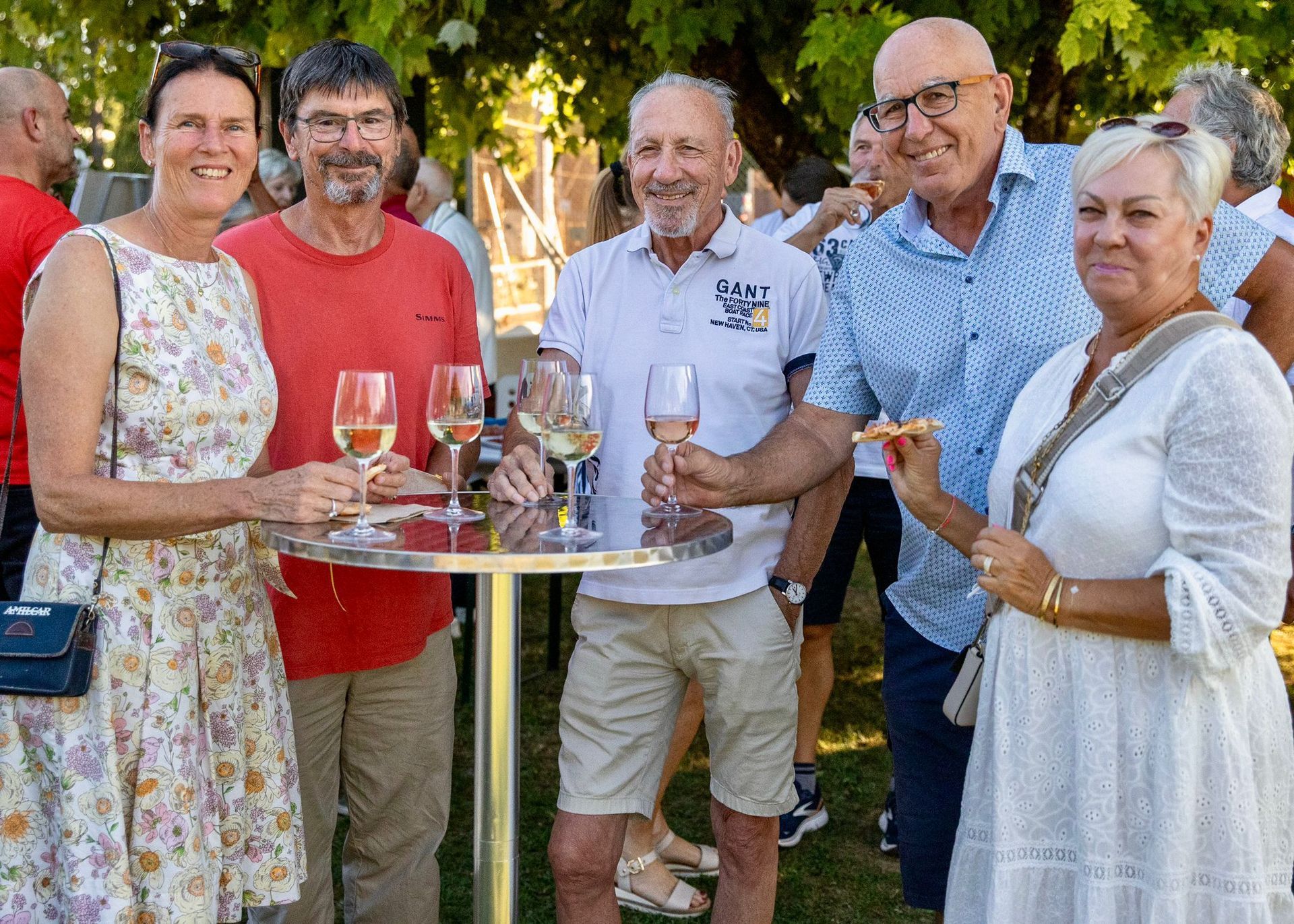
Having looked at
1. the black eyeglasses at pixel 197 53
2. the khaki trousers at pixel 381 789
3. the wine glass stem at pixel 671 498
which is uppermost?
the black eyeglasses at pixel 197 53

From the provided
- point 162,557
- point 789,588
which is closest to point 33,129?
point 162,557

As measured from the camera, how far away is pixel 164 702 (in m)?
2.55

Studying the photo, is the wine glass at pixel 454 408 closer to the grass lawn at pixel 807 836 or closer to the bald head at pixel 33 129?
the grass lawn at pixel 807 836

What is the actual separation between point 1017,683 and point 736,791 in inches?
45.4

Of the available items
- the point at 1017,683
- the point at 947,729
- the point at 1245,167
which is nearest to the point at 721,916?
the point at 947,729

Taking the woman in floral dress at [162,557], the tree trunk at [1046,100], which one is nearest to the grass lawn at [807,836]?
the woman in floral dress at [162,557]

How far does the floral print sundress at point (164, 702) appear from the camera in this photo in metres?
2.46

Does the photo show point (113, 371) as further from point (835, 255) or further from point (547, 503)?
point (835, 255)

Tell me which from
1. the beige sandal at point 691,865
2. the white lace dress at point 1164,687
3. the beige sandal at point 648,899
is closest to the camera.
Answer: the white lace dress at point 1164,687

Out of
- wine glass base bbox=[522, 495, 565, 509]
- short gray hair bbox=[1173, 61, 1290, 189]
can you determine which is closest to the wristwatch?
wine glass base bbox=[522, 495, 565, 509]

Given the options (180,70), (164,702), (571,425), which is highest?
(180,70)

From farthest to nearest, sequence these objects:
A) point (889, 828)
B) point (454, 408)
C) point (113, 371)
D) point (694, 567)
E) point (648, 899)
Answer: point (889, 828) < point (648, 899) < point (694, 567) < point (454, 408) < point (113, 371)

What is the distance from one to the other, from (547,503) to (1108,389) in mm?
1260

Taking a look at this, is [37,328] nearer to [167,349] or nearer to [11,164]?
[167,349]
